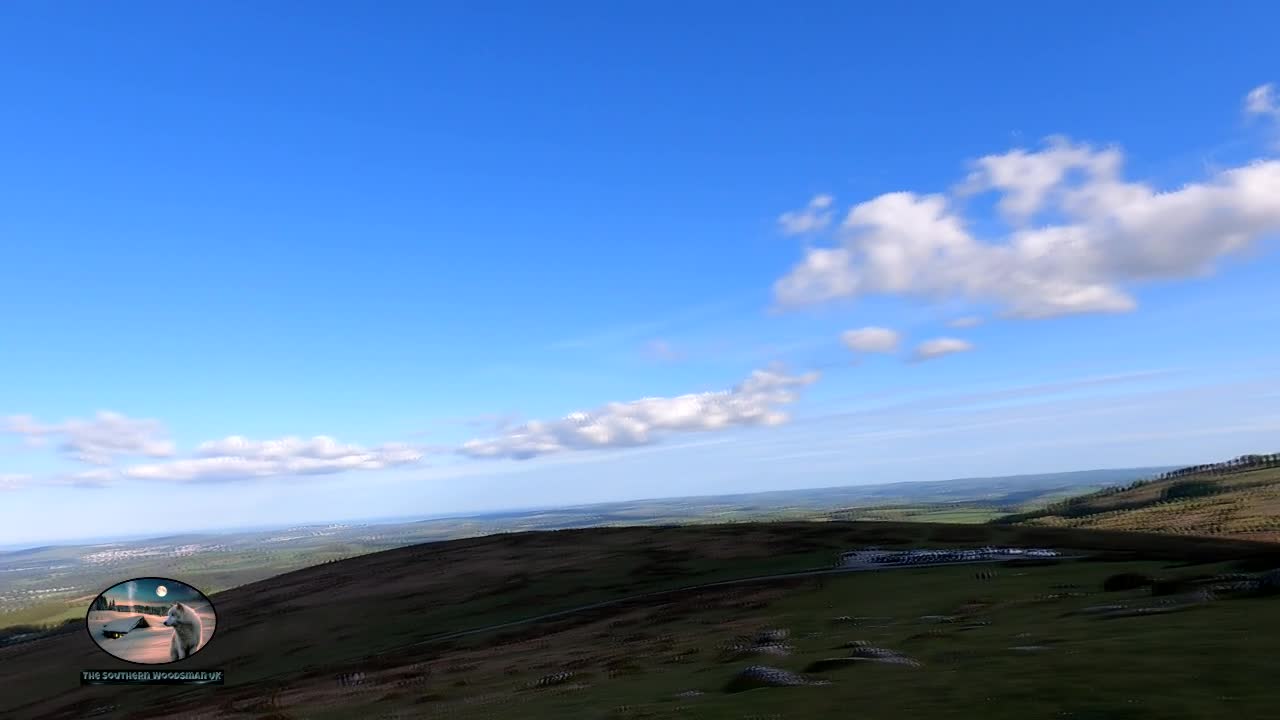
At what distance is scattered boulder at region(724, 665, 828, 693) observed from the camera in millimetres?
21750

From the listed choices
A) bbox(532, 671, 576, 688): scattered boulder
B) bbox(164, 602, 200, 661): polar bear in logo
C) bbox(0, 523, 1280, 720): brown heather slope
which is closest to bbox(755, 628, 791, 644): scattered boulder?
bbox(532, 671, 576, 688): scattered boulder

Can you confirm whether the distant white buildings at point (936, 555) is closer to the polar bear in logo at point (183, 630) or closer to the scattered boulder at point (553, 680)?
the scattered boulder at point (553, 680)

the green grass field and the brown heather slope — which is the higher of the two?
the green grass field

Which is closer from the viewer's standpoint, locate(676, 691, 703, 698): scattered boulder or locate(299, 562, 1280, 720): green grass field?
locate(299, 562, 1280, 720): green grass field

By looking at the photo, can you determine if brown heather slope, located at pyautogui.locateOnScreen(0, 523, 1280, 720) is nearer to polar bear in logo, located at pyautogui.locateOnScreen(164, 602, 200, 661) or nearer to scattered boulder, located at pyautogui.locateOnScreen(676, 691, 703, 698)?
polar bear in logo, located at pyautogui.locateOnScreen(164, 602, 200, 661)

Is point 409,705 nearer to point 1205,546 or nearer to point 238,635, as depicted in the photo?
point 238,635

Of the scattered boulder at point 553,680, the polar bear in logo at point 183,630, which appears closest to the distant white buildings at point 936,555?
the scattered boulder at point 553,680

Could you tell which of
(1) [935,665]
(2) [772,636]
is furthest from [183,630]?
(1) [935,665]

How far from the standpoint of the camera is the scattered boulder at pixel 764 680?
71.4 ft

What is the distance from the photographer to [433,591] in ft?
255

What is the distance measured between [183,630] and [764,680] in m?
28.4

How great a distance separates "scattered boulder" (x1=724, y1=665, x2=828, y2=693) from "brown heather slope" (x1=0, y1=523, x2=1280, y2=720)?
30734 mm

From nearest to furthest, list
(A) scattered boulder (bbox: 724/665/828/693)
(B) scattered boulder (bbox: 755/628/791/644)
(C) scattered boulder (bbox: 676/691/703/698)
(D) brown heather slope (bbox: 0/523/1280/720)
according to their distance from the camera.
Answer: (A) scattered boulder (bbox: 724/665/828/693) < (C) scattered boulder (bbox: 676/691/703/698) < (B) scattered boulder (bbox: 755/628/791/644) < (D) brown heather slope (bbox: 0/523/1280/720)

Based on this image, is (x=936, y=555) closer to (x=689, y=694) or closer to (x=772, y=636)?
(x=772, y=636)
